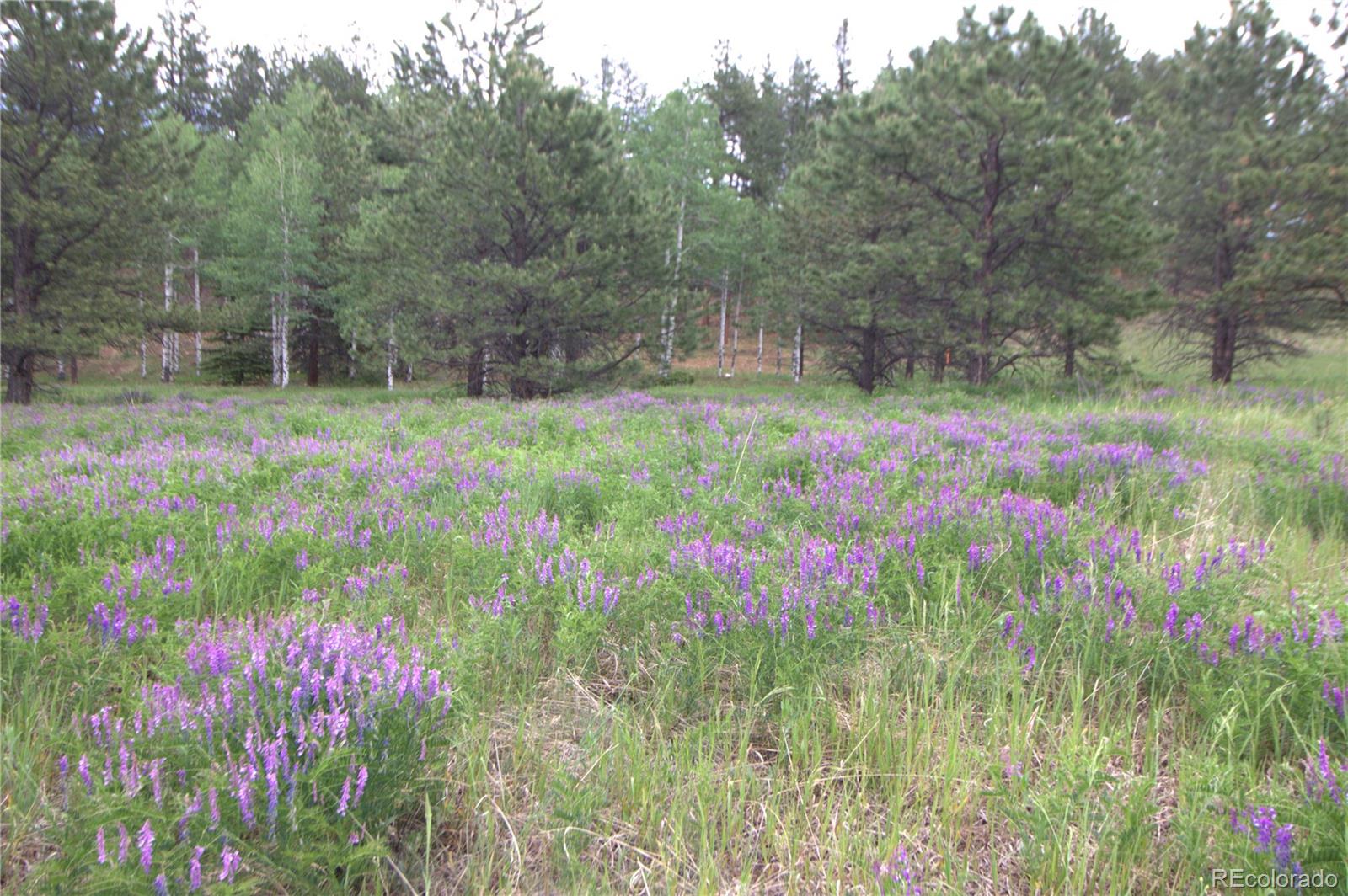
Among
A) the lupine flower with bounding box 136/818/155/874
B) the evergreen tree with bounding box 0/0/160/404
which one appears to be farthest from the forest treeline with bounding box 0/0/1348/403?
the lupine flower with bounding box 136/818/155/874

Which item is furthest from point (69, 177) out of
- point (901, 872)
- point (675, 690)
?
point (901, 872)

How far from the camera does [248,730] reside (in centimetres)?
153

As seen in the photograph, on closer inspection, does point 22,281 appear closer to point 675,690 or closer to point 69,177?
point 69,177

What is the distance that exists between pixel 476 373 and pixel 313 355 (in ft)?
57.2

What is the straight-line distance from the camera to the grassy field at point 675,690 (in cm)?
158

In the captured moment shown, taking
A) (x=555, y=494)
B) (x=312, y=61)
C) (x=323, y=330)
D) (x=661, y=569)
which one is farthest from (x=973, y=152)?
(x=312, y=61)

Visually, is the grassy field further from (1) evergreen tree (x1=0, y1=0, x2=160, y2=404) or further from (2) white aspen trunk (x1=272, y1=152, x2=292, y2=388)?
(2) white aspen trunk (x1=272, y1=152, x2=292, y2=388)

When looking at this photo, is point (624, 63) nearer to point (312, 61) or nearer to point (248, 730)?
point (312, 61)

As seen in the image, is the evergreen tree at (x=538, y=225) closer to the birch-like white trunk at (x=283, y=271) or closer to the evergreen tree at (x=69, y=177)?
the evergreen tree at (x=69, y=177)

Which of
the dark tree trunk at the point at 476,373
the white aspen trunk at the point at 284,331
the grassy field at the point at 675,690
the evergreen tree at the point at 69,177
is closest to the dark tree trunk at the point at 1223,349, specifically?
the grassy field at the point at 675,690

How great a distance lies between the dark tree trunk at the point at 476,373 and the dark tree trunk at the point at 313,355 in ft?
54.3

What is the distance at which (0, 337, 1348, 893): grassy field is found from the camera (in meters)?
1.58

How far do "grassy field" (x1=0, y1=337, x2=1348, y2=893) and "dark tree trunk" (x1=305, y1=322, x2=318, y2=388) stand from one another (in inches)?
1183

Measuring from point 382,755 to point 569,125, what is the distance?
16.1m
